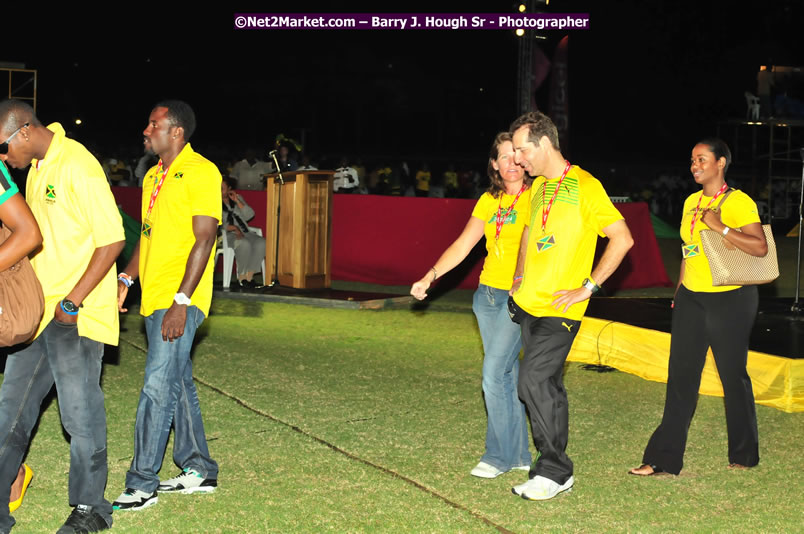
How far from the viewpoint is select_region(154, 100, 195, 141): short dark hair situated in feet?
16.0

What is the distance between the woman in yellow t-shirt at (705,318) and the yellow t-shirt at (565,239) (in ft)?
2.91

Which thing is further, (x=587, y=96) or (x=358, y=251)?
(x=587, y=96)

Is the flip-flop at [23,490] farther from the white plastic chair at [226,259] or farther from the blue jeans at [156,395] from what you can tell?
the white plastic chair at [226,259]

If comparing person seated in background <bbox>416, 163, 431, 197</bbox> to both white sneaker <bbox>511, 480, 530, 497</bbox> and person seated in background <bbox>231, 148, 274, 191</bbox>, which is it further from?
white sneaker <bbox>511, 480, 530, 497</bbox>

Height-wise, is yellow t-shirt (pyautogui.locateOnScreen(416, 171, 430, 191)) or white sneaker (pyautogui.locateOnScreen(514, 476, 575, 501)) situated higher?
yellow t-shirt (pyautogui.locateOnScreen(416, 171, 430, 191))

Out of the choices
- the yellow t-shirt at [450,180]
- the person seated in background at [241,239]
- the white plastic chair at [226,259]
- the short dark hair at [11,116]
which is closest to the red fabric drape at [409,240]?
the person seated in background at [241,239]

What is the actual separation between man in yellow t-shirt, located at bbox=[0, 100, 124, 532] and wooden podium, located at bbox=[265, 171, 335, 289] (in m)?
8.53

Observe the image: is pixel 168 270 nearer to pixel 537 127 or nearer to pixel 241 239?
pixel 537 127

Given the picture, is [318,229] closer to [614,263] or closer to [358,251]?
[358,251]

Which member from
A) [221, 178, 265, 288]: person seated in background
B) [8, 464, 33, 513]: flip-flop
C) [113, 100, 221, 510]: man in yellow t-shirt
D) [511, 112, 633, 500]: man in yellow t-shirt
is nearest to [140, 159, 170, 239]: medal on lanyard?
[113, 100, 221, 510]: man in yellow t-shirt

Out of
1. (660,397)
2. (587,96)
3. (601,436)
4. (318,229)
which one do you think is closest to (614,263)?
(601,436)

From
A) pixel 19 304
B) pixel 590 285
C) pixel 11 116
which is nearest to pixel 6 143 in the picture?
pixel 11 116

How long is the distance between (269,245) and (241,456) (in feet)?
25.1

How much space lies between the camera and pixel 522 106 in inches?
594
